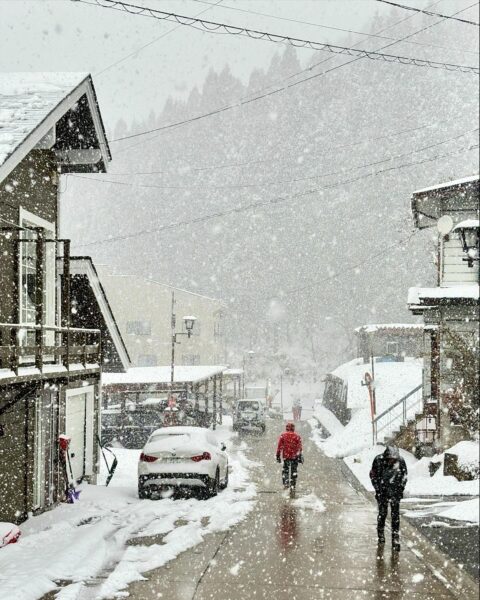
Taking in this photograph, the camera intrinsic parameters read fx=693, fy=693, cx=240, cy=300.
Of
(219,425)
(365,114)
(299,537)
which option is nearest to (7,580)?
(299,537)

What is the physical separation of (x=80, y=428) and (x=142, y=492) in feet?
8.39

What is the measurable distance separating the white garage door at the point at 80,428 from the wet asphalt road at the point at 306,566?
4.75 metres

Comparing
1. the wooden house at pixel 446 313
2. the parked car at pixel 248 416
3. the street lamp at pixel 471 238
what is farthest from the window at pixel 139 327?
the street lamp at pixel 471 238

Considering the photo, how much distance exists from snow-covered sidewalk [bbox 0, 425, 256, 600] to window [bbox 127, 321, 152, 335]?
38856mm

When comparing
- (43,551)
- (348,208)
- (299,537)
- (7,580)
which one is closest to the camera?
(7,580)

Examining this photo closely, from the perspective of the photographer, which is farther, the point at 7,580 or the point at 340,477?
the point at 340,477

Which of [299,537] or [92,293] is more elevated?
[92,293]

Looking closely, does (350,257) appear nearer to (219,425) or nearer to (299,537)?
(219,425)

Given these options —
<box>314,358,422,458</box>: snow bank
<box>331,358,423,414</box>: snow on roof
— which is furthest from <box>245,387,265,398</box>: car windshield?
<box>331,358,423,414</box>: snow on roof

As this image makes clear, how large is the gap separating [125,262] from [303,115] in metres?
92.4

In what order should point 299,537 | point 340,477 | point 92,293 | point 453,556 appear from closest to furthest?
point 453,556
point 299,537
point 92,293
point 340,477

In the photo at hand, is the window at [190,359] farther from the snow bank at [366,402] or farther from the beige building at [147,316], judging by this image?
the snow bank at [366,402]

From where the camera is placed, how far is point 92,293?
15.9 meters

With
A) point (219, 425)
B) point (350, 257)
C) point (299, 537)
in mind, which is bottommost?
point (219, 425)
